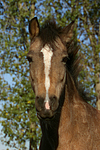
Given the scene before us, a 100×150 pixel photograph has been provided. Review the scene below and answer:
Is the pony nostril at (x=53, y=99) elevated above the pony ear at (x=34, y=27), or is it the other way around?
the pony ear at (x=34, y=27)

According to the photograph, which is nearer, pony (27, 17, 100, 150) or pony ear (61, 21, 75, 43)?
pony (27, 17, 100, 150)

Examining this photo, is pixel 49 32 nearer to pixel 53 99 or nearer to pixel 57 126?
pixel 53 99

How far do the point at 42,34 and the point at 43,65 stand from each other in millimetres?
713

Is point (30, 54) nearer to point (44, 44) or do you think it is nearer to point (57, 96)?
point (44, 44)

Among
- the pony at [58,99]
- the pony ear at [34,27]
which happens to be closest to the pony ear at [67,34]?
the pony at [58,99]

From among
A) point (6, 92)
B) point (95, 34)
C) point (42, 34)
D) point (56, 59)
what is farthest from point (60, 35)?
point (95, 34)

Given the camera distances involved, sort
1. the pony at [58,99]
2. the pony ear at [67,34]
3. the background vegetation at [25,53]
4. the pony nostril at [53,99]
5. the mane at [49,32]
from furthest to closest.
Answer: the background vegetation at [25,53] < the pony ear at [67,34] < the mane at [49,32] < the pony at [58,99] < the pony nostril at [53,99]

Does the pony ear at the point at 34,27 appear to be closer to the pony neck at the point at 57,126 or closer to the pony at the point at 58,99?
the pony at the point at 58,99

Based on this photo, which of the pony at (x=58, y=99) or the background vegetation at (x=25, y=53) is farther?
the background vegetation at (x=25, y=53)

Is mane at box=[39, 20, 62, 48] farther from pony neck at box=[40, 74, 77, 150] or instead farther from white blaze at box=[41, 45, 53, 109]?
pony neck at box=[40, 74, 77, 150]

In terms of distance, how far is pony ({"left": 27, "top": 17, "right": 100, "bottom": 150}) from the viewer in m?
3.56

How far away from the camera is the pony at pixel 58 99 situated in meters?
3.56

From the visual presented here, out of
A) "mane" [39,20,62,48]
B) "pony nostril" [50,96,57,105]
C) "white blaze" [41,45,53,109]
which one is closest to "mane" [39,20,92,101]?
"mane" [39,20,62,48]

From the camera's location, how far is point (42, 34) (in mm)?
4168
